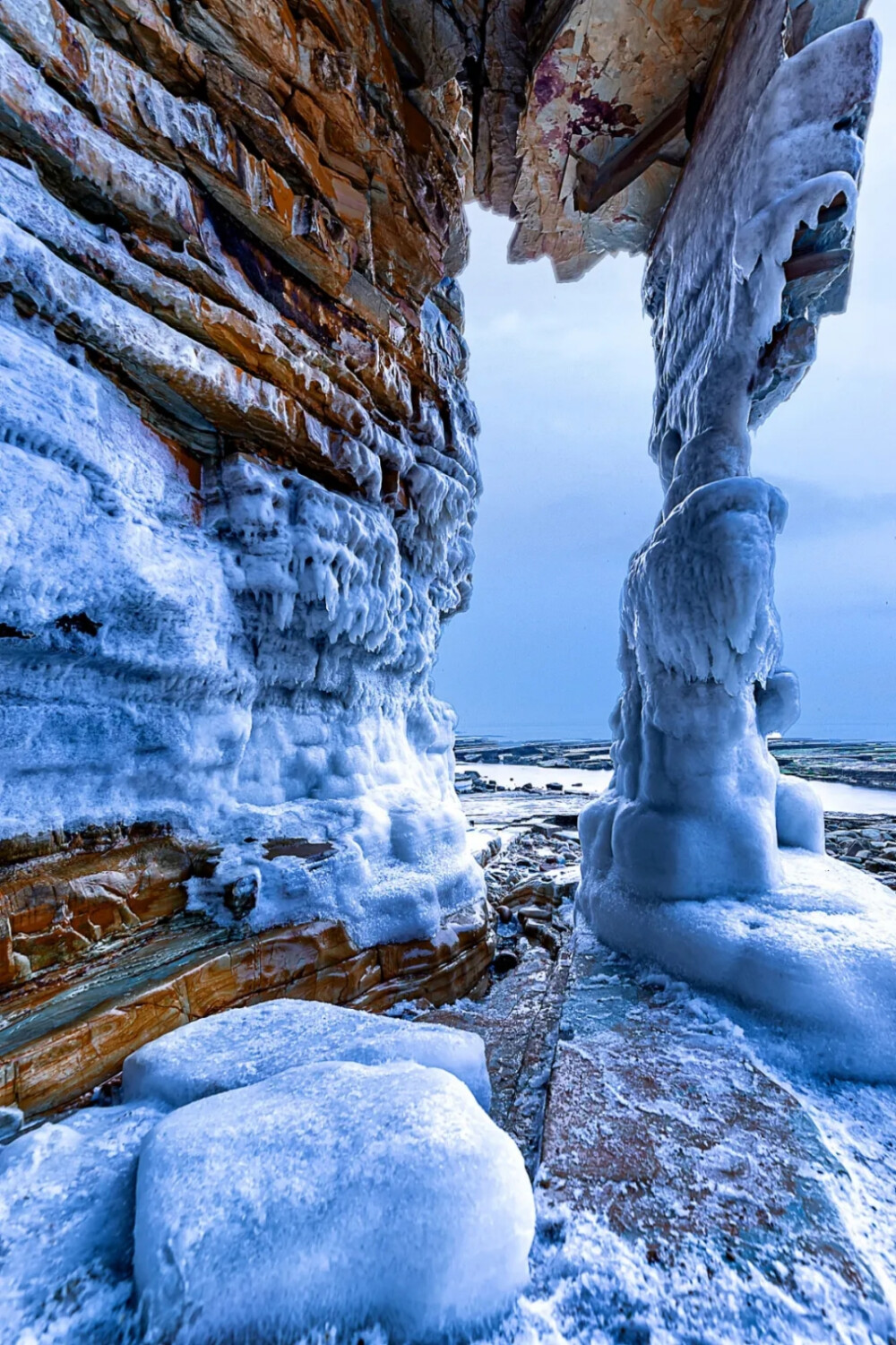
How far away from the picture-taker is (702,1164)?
1529mm

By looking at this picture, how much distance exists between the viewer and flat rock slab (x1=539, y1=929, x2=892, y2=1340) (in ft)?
3.93

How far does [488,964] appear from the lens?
12.7ft

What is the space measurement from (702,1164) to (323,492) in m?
3.55

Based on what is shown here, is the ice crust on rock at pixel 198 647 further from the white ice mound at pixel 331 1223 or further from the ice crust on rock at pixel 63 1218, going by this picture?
the white ice mound at pixel 331 1223

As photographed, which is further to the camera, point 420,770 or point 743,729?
point 420,770

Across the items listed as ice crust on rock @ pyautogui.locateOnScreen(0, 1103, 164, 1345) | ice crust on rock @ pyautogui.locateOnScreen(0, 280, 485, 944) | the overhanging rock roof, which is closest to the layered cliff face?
ice crust on rock @ pyautogui.locateOnScreen(0, 280, 485, 944)

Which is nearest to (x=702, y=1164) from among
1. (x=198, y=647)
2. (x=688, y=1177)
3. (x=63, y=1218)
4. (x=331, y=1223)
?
(x=688, y=1177)

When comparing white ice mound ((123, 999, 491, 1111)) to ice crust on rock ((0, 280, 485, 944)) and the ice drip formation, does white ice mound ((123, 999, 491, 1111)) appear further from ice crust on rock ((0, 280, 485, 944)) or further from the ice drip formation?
ice crust on rock ((0, 280, 485, 944))

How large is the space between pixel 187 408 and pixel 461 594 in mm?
3371

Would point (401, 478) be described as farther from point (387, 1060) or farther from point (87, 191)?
point (387, 1060)

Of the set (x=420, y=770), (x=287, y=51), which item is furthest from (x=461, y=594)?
(x=287, y=51)

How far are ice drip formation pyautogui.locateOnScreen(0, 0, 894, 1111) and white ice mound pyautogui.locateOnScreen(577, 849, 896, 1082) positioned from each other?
0.09 feet

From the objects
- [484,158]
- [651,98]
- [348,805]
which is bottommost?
[348,805]

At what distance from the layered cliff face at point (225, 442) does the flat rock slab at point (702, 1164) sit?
155 cm
